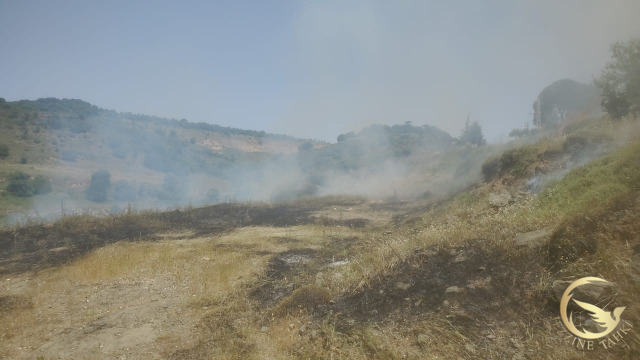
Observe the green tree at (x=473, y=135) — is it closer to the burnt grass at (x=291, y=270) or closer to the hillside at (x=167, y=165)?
the hillside at (x=167, y=165)

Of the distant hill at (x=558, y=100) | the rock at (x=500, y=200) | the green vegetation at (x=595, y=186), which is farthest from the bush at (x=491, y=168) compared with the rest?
the distant hill at (x=558, y=100)

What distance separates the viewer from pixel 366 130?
4822 centimetres

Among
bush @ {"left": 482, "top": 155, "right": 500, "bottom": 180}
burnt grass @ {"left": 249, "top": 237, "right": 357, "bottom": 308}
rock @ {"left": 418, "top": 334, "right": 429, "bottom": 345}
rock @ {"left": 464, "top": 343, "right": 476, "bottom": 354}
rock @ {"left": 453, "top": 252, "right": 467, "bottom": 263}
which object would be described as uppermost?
bush @ {"left": 482, "top": 155, "right": 500, "bottom": 180}

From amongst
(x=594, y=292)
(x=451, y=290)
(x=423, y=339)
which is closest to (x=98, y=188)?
(x=451, y=290)

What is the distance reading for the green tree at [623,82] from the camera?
10141mm

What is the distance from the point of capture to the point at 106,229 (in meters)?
12.3

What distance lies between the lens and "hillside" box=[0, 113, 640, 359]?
373 cm

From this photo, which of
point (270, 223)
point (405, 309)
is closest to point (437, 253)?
point (405, 309)

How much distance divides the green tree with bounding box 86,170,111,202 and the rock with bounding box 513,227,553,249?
30066 mm

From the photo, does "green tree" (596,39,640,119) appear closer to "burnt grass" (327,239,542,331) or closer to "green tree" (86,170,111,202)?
"burnt grass" (327,239,542,331)

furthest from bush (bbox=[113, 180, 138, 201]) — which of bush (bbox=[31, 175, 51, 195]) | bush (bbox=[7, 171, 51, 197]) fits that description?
bush (bbox=[7, 171, 51, 197])

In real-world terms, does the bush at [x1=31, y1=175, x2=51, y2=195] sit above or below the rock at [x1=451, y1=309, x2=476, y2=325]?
below

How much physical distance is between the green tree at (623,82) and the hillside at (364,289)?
1805 mm

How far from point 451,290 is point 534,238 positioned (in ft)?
5.03
